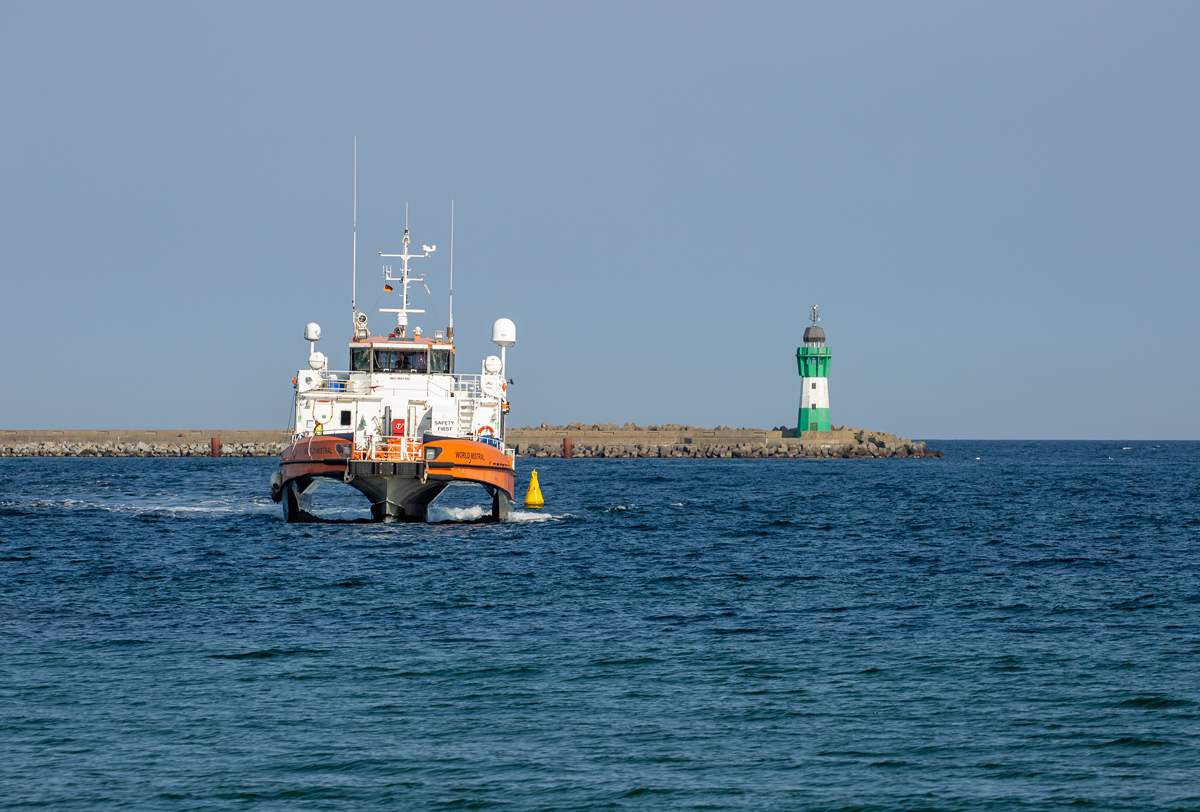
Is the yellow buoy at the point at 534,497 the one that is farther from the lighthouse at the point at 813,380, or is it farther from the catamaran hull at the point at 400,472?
the lighthouse at the point at 813,380

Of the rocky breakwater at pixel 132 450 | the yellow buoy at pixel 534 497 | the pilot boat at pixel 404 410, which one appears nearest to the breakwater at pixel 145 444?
the rocky breakwater at pixel 132 450

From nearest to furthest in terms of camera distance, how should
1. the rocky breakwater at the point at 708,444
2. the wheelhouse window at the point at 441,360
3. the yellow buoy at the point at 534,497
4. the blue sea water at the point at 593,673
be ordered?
the blue sea water at the point at 593,673 < the wheelhouse window at the point at 441,360 < the yellow buoy at the point at 534,497 < the rocky breakwater at the point at 708,444

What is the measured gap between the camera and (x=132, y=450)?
109188 millimetres

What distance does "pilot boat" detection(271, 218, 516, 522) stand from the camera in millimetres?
32250

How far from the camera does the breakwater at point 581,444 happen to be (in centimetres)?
10912

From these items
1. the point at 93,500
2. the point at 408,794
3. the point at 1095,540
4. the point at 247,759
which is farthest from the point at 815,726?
the point at 93,500

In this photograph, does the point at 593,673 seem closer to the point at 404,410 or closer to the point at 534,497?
the point at 404,410

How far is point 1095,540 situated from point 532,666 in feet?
75.9

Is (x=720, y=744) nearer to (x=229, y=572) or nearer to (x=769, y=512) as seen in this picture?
(x=229, y=572)

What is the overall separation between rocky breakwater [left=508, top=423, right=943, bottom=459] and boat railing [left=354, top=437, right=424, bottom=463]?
261ft

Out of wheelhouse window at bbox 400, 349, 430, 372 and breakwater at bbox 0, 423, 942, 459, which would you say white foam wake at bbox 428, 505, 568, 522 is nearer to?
wheelhouse window at bbox 400, 349, 430, 372

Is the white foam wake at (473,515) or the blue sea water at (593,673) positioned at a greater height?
the white foam wake at (473,515)

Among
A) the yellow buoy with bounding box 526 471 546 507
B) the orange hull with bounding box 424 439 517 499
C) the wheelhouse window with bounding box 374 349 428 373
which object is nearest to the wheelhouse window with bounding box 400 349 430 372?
the wheelhouse window with bounding box 374 349 428 373

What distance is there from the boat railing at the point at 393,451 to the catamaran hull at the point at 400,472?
200 millimetres
